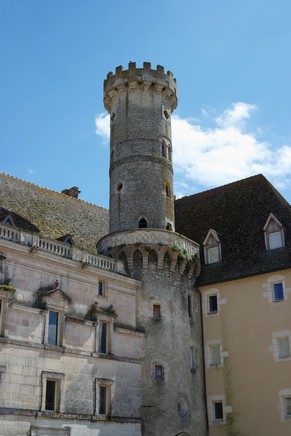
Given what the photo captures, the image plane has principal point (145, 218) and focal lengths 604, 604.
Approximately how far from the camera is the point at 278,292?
30672 mm

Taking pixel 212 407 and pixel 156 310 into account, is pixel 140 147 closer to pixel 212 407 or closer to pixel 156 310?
pixel 156 310

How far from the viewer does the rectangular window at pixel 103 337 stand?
2767 cm

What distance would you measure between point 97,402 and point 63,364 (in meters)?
2.49

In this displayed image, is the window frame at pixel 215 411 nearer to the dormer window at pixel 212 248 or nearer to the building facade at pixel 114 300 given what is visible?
the building facade at pixel 114 300

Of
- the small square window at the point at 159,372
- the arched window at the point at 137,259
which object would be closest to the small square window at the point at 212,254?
the arched window at the point at 137,259

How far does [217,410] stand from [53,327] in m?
10.6

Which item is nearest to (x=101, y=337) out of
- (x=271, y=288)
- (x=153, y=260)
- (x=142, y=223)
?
(x=153, y=260)

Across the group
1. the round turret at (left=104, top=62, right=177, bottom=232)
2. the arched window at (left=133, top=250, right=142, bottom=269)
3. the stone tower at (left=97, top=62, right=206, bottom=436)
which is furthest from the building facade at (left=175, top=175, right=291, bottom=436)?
the arched window at (left=133, top=250, right=142, bottom=269)

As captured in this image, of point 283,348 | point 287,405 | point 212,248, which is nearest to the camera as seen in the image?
point 287,405

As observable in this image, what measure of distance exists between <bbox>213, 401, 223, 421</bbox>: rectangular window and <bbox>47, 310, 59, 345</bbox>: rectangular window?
33.1 feet

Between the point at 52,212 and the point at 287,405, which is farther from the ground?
the point at 52,212

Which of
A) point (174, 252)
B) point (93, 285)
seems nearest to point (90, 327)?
point (93, 285)

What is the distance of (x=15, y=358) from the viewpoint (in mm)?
23844

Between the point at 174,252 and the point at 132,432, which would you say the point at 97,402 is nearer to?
the point at 132,432
